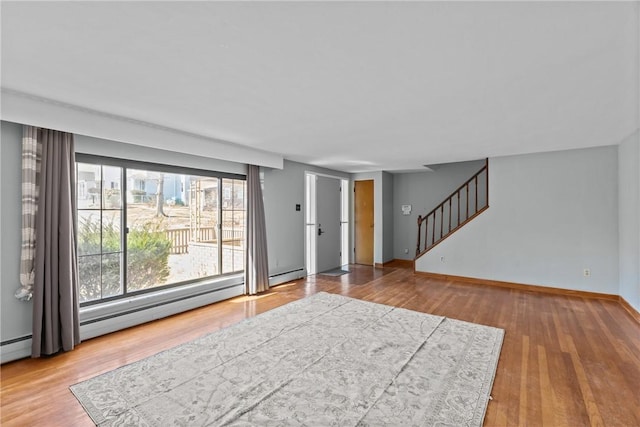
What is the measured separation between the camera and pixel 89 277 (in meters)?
3.48

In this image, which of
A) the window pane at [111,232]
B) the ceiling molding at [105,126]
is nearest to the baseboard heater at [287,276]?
the ceiling molding at [105,126]

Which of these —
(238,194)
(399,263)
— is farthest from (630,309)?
(238,194)

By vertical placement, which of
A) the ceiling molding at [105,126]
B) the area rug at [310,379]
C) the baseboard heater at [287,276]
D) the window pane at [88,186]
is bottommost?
the area rug at [310,379]

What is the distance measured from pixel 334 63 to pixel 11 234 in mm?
3439

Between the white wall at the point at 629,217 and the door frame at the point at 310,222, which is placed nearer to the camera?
the white wall at the point at 629,217

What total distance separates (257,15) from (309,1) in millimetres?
300

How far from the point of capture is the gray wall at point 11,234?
2773 millimetres

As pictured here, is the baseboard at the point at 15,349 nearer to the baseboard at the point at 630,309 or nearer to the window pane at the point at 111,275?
the window pane at the point at 111,275

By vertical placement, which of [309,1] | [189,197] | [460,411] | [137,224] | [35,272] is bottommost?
[460,411]

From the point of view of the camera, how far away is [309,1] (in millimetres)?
1439

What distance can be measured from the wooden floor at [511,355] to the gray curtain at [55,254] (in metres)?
0.24

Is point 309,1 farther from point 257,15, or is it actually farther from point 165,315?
point 165,315

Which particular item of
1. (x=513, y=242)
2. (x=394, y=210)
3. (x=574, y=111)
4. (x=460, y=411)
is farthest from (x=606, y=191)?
(x=460, y=411)

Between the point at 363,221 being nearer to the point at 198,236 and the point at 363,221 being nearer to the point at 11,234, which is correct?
the point at 198,236
